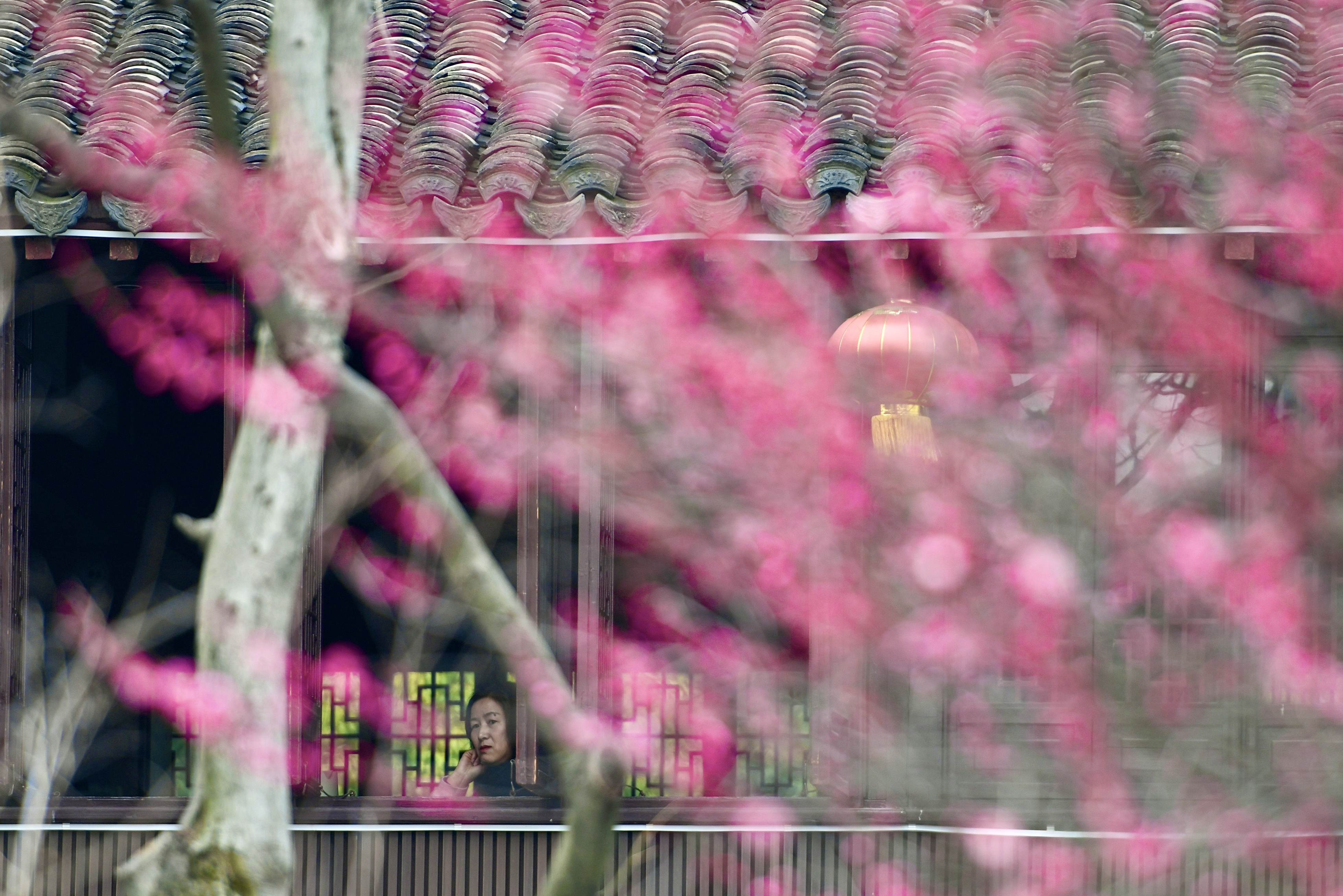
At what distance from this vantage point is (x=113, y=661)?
20.4 feet

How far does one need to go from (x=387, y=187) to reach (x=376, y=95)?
28.8 inches

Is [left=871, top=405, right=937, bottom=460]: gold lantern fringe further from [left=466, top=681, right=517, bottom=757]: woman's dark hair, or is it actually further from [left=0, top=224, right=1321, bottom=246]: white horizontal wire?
[left=466, top=681, right=517, bottom=757]: woman's dark hair

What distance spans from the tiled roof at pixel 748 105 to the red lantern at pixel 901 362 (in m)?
0.39

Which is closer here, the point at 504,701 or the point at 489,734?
the point at 489,734

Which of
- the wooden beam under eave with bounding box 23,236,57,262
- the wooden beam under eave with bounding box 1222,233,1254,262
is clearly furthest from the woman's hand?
the wooden beam under eave with bounding box 1222,233,1254,262

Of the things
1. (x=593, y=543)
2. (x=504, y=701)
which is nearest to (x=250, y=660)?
(x=593, y=543)

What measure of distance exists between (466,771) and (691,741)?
1152 mm

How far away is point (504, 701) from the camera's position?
6934 mm

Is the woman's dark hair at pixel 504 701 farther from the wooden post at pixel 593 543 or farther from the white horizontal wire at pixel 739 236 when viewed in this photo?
the white horizontal wire at pixel 739 236

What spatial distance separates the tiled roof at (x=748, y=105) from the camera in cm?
495

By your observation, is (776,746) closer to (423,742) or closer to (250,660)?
(423,742)

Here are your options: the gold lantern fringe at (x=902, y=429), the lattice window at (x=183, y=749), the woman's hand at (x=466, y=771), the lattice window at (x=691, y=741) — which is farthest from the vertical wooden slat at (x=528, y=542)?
the gold lantern fringe at (x=902, y=429)

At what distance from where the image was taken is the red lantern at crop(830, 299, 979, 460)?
188 inches

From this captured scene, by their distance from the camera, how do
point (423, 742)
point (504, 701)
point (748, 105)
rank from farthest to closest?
point (504, 701) → point (423, 742) → point (748, 105)
